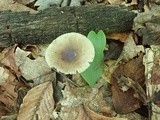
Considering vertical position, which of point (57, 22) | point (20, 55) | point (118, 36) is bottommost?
point (20, 55)

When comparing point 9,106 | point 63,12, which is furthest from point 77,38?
point 9,106

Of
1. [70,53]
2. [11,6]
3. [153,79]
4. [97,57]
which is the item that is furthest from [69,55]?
[11,6]

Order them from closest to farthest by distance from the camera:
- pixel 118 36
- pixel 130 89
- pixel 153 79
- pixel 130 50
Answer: pixel 153 79 < pixel 130 89 < pixel 130 50 < pixel 118 36

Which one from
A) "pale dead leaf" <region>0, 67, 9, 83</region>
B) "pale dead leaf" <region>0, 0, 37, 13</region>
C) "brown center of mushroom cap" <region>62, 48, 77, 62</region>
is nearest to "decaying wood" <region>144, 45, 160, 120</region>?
"brown center of mushroom cap" <region>62, 48, 77, 62</region>

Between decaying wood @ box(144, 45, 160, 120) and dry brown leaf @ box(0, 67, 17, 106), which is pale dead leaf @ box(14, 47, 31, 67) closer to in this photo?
dry brown leaf @ box(0, 67, 17, 106)

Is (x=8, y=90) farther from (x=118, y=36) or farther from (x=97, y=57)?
(x=118, y=36)

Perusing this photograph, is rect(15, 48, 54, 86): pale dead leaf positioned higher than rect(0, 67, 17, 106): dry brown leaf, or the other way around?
rect(15, 48, 54, 86): pale dead leaf

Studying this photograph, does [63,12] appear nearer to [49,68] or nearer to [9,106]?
[49,68]
